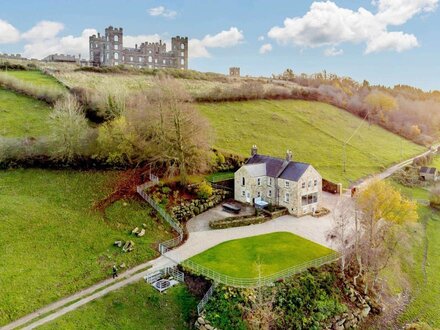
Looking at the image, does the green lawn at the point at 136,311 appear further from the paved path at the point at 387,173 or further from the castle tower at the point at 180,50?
the castle tower at the point at 180,50

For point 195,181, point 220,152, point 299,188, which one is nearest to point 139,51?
point 220,152

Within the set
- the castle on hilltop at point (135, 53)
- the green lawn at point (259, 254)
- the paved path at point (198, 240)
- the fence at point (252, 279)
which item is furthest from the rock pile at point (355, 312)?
the castle on hilltop at point (135, 53)

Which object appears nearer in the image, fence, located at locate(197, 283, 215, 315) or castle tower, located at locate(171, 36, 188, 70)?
fence, located at locate(197, 283, 215, 315)

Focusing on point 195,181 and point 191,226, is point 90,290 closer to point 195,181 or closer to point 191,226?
Answer: point 191,226

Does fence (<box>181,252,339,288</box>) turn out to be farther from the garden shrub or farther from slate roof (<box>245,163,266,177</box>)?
slate roof (<box>245,163,266,177</box>)

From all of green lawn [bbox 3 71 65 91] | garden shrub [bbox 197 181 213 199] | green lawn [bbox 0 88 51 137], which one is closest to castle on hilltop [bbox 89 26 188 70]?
green lawn [bbox 3 71 65 91]

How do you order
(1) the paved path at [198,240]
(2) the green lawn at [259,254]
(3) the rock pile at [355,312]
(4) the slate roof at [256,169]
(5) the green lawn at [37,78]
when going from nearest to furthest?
1. (1) the paved path at [198,240]
2. (3) the rock pile at [355,312]
3. (2) the green lawn at [259,254]
4. (4) the slate roof at [256,169]
5. (5) the green lawn at [37,78]

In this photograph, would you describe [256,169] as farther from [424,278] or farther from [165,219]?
[424,278]
